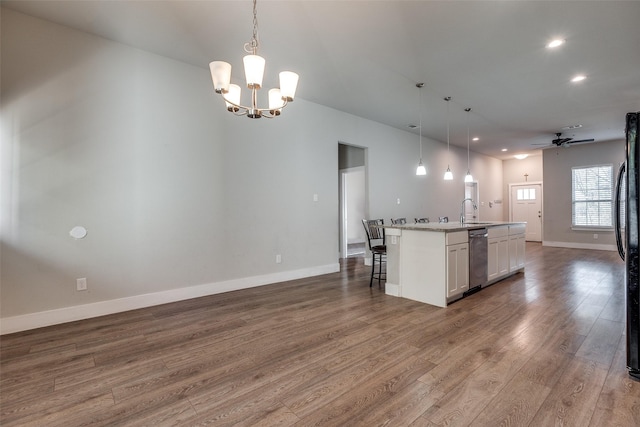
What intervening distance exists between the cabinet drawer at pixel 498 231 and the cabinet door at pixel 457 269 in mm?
811

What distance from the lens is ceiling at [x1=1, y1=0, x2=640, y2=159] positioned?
276cm

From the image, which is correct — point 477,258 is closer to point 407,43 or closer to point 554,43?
point 554,43

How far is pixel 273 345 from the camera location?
8.30 ft

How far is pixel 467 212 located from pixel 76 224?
9805 mm

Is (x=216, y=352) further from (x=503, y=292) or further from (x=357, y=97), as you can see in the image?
(x=357, y=97)

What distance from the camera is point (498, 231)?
178 inches

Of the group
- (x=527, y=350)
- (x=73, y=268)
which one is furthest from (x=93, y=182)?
(x=527, y=350)

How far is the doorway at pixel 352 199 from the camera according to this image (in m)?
6.83

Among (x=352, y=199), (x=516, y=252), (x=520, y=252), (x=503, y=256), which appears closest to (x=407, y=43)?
(x=503, y=256)

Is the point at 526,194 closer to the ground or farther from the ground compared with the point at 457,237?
farther from the ground

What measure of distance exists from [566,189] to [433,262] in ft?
26.0

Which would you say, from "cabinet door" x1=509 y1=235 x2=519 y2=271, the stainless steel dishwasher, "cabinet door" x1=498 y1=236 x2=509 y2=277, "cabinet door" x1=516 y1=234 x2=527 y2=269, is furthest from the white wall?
"cabinet door" x1=516 y1=234 x2=527 y2=269

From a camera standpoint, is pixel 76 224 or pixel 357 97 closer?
pixel 76 224

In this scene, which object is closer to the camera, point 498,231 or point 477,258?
point 477,258
